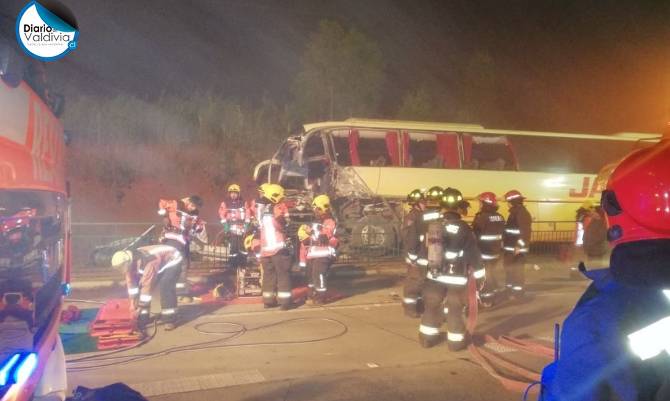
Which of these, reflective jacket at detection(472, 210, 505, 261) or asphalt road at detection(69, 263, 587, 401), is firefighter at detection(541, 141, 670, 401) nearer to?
asphalt road at detection(69, 263, 587, 401)

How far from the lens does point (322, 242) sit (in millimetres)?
9641

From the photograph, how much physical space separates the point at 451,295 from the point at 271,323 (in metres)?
2.75

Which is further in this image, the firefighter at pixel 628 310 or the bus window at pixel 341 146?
the bus window at pixel 341 146

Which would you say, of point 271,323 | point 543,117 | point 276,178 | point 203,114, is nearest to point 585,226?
point 271,323

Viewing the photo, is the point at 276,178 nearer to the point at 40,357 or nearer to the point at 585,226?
the point at 585,226

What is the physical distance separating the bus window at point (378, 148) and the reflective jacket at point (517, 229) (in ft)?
23.4

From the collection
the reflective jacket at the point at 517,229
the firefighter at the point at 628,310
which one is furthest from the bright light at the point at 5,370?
the reflective jacket at the point at 517,229

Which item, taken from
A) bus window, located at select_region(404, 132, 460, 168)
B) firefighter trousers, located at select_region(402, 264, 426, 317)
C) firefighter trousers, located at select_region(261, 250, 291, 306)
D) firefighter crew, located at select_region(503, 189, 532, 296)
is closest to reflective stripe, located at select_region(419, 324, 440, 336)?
firefighter trousers, located at select_region(402, 264, 426, 317)

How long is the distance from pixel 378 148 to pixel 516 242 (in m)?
7.69

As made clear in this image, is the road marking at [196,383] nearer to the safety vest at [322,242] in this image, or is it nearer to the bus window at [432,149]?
the safety vest at [322,242]

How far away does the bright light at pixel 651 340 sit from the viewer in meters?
1.45

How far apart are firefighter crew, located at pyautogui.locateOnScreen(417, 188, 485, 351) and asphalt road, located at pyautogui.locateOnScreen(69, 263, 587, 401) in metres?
0.22

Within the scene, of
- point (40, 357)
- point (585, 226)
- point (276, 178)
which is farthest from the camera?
point (276, 178)

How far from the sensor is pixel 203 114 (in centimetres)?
2833
